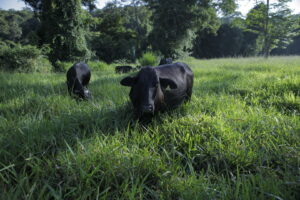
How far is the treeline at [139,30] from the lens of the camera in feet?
39.3

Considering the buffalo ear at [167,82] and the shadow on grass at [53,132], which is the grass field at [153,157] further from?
the buffalo ear at [167,82]

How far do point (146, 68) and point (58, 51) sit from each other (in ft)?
39.2

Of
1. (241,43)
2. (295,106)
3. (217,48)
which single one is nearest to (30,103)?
(295,106)

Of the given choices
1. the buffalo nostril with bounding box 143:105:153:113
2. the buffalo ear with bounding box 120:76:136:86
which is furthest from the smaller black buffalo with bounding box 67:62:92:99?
the buffalo nostril with bounding box 143:105:153:113

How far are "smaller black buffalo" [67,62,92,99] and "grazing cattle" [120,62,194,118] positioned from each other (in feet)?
4.44

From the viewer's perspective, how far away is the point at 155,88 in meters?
2.42

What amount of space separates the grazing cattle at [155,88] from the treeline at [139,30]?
8.19 m

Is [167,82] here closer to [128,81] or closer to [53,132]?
[128,81]

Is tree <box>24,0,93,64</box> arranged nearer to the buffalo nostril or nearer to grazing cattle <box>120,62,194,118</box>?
grazing cattle <box>120,62,194,118</box>

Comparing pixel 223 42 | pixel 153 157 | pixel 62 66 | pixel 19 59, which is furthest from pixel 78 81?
pixel 223 42

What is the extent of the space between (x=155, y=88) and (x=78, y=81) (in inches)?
78.0

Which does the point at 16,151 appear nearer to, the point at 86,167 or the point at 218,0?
the point at 86,167

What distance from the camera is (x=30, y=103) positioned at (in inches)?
124

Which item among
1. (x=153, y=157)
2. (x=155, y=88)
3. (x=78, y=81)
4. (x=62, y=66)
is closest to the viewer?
(x=153, y=157)
